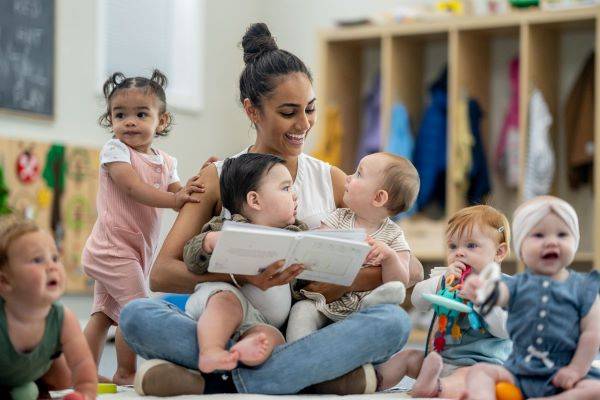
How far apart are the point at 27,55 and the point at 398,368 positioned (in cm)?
340

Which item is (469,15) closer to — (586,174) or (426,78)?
(426,78)

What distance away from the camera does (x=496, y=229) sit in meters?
2.40

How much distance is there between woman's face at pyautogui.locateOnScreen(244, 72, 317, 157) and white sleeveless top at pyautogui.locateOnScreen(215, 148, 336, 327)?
9 cm

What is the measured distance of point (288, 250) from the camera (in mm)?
2145

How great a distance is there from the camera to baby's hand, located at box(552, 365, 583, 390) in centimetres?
200

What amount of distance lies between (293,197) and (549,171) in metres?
3.75

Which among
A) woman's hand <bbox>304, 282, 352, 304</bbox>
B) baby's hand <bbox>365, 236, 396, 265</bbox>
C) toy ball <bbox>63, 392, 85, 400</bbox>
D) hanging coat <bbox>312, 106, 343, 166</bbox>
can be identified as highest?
hanging coat <bbox>312, 106, 343, 166</bbox>

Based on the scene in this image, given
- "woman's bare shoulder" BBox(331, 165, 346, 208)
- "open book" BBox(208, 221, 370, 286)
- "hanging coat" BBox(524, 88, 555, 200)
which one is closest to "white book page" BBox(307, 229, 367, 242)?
"open book" BBox(208, 221, 370, 286)

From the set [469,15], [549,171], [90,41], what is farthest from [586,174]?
[90,41]

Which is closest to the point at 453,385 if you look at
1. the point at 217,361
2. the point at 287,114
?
the point at 217,361

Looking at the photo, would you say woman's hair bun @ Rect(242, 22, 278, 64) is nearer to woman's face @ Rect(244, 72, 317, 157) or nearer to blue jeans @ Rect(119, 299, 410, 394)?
woman's face @ Rect(244, 72, 317, 157)

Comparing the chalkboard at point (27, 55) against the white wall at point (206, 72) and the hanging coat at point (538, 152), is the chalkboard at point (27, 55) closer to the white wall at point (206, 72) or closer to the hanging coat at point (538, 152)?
the white wall at point (206, 72)

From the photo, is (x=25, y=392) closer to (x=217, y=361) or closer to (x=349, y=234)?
(x=217, y=361)

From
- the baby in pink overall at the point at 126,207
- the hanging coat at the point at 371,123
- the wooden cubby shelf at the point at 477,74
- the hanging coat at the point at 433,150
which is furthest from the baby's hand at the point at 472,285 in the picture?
the hanging coat at the point at 371,123
